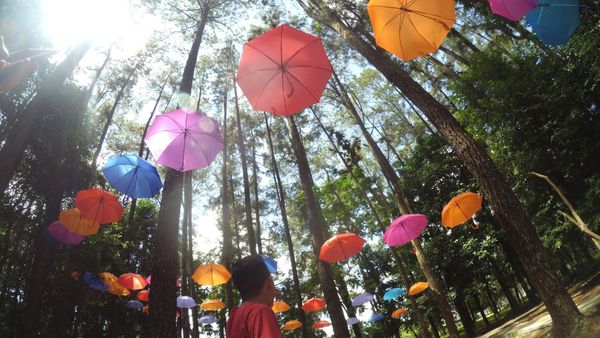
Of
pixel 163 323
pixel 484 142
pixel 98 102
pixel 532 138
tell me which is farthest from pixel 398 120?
pixel 163 323

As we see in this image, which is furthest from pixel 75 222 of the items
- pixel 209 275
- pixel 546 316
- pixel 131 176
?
pixel 546 316

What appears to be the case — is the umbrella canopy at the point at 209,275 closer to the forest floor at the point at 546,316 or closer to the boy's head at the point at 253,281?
the forest floor at the point at 546,316

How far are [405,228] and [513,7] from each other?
17.2ft

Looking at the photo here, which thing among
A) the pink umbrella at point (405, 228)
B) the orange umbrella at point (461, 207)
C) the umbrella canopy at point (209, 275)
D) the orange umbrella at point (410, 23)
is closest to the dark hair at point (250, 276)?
the orange umbrella at point (410, 23)

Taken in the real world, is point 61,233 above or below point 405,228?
above

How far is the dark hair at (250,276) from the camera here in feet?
6.44

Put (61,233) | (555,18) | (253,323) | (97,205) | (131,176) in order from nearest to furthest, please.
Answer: (253,323)
(555,18)
(131,176)
(97,205)
(61,233)

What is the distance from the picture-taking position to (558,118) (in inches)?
342

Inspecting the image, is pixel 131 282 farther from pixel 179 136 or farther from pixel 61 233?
pixel 179 136

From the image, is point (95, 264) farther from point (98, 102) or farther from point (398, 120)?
point (398, 120)

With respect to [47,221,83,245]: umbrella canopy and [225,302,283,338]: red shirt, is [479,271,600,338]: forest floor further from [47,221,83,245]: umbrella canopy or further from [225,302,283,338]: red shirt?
[47,221,83,245]: umbrella canopy

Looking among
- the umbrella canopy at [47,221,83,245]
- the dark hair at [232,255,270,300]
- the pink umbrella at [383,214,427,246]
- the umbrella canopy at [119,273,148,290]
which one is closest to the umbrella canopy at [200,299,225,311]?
the umbrella canopy at [119,273,148,290]

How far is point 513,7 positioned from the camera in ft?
19.8

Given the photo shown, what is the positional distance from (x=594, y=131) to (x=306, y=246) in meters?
18.8
